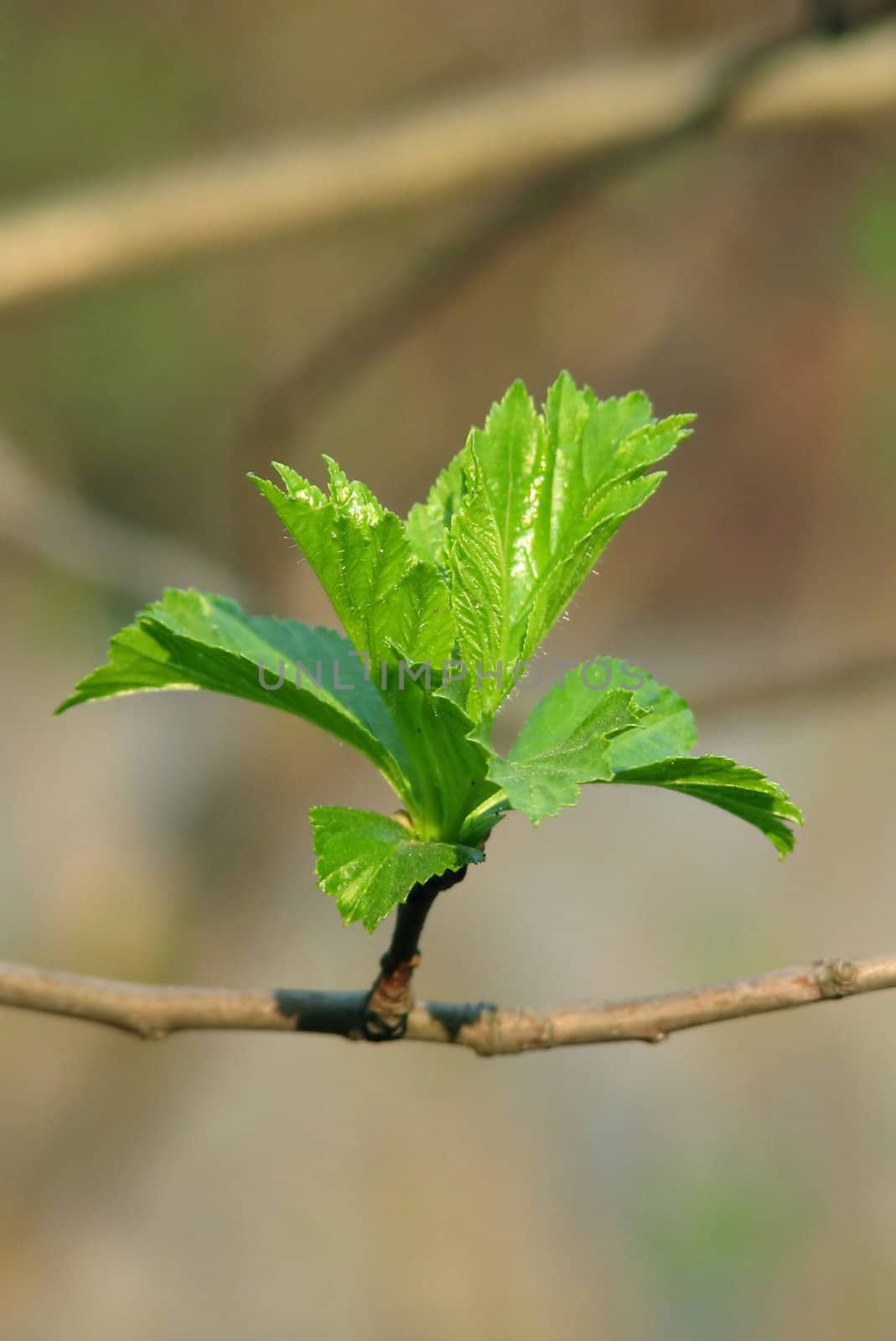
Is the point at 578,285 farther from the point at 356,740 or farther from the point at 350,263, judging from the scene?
the point at 356,740

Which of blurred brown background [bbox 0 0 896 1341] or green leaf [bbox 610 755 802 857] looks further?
blurred brown background [bbox 0 0 896 1341]

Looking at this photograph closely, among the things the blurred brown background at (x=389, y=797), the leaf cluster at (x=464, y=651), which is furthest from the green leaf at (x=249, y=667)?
the blurred brown background at (x=389, y=797)

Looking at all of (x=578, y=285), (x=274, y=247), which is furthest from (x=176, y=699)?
(x=578, y=285)

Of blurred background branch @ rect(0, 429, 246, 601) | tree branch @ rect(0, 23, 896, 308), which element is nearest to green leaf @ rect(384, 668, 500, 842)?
blurred background branch @ rect(0, 429, 246, 601)

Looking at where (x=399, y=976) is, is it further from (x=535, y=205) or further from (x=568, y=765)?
(x=535, y=205)

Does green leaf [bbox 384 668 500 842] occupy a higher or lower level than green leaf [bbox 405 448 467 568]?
lower

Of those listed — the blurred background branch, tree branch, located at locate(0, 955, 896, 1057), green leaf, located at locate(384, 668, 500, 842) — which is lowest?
tree branch, located at locate(0, 955, 896, 1057)

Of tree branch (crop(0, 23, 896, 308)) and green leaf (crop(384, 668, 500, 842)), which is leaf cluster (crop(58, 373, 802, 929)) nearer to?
green leaf (crop(384, 668, 500, 842))
